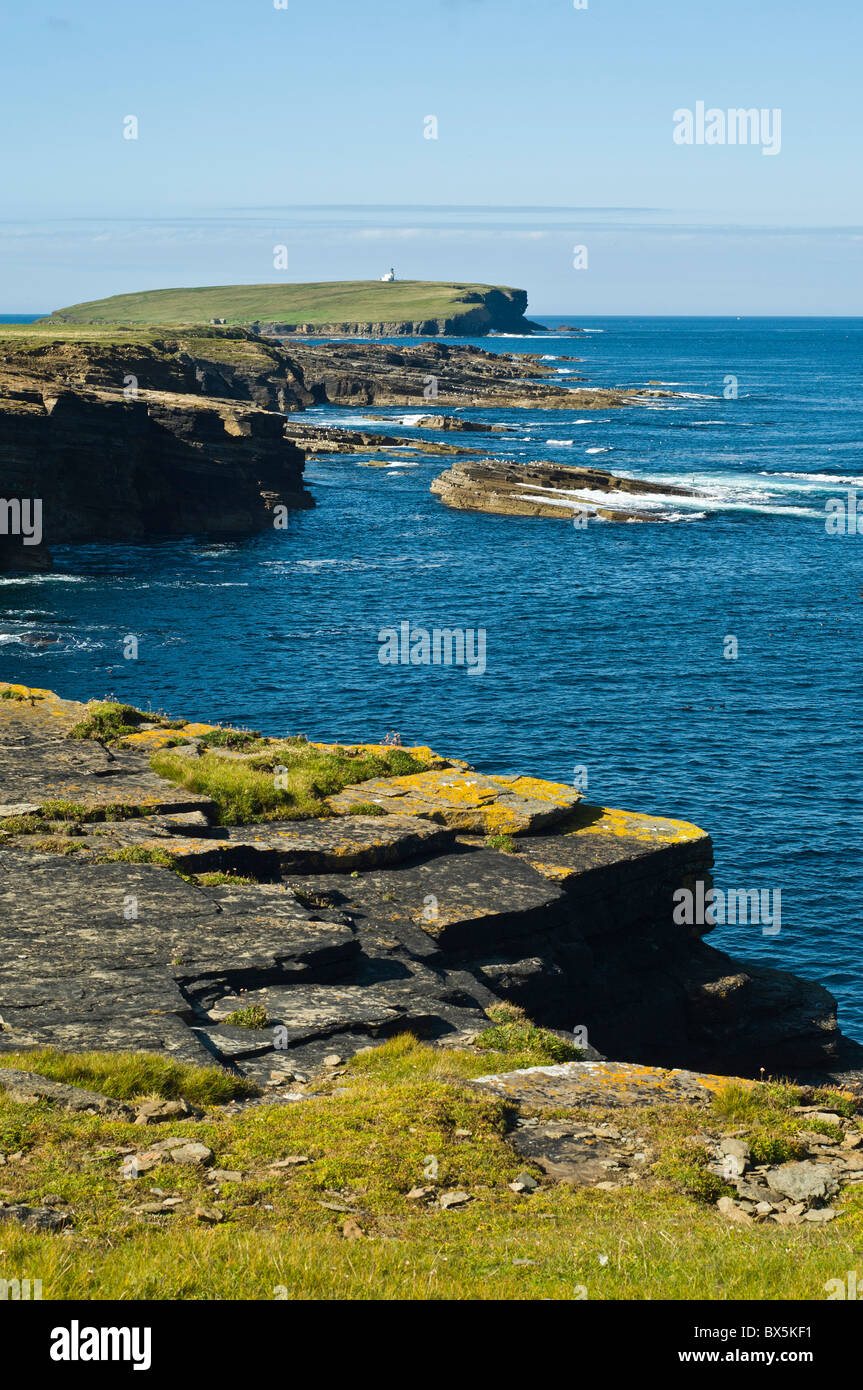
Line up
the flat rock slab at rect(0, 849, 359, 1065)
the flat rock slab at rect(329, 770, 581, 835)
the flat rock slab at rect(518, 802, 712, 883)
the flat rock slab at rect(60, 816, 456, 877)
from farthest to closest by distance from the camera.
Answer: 1. the flat rock slab at rect(329, 770, 581, 835)
2. the flat rock slab at rect(518, 802, 712, 883)
3. the flat rock slab at rect(60, 816, 456, 877)
4. the flat rock slab at rect(0, 849, 359, 1065)

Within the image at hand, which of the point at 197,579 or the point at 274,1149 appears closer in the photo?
the point at 274,1149

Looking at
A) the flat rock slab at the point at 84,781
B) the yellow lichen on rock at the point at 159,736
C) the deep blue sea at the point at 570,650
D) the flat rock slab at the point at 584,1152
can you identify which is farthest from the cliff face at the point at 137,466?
the flat rock slab at the point at 584,1152

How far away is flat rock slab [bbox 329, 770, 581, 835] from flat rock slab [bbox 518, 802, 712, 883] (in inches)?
17.0

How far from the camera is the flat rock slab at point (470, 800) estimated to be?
1020 inches

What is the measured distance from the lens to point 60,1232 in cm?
1063

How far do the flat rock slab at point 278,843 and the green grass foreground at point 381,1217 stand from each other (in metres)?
7.77

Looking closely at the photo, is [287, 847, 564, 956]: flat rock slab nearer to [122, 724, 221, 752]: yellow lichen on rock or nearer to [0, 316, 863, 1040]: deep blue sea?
[122, 724, 221, 752]: yellow lichen on rock

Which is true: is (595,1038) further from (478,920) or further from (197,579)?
(197,579)

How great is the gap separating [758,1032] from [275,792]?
12.6m

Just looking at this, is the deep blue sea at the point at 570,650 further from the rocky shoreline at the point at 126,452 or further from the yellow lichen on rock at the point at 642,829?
the yellow lichen on rock at the point at 642,829

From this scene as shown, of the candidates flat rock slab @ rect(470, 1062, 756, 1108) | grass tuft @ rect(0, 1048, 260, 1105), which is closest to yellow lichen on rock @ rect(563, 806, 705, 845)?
flat rock slab @ rect(470, 1062, 756, 1108)

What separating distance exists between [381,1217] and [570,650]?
53457 millimetres

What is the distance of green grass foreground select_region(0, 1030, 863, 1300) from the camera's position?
30.8ft

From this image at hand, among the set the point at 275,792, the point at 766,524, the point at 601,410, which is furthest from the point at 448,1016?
the point at 601,410
